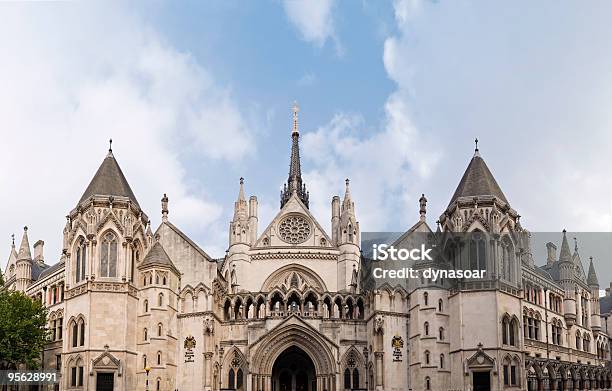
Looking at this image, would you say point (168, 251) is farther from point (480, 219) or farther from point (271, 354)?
point (480, 219)

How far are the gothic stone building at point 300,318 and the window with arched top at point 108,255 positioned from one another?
99 millimetres

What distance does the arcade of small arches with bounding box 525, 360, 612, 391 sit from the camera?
189ft

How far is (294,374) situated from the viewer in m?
71.0

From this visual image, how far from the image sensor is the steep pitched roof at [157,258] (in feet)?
193

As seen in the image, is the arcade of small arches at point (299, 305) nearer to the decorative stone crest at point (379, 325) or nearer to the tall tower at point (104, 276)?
the decorative stone crest at point (379, 325)

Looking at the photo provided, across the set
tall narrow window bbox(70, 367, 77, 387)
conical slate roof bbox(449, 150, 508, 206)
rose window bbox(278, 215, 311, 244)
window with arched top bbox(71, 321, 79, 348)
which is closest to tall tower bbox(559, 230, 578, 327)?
conical slate roof bbox(449, 150, 508, 206)

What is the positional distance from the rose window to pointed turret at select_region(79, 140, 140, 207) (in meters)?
18.4

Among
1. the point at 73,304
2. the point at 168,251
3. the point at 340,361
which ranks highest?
the point at 168,251

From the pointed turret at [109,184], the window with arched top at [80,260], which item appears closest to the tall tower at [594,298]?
the pointed turret at [109,184]

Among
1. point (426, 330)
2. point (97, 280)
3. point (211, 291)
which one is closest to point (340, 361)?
point (426, 330)

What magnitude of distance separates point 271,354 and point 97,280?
15480 millimetres

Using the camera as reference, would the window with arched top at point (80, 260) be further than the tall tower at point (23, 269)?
No

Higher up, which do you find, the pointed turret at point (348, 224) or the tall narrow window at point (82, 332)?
the pointed turret at point (348, 224)

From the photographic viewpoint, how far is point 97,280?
5556cm
